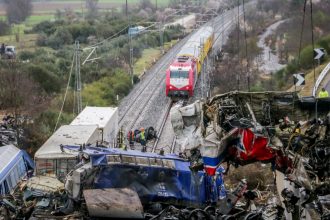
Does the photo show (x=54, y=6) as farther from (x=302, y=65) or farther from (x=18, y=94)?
(x=18, y=94)

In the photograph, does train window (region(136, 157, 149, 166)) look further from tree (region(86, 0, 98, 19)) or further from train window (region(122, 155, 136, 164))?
tree (region(86, 0, 98, 19))

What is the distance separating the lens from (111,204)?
13938 mm

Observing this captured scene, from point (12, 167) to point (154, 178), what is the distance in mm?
7395

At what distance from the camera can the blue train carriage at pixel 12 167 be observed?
1932cm

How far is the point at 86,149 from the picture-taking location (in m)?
16.0

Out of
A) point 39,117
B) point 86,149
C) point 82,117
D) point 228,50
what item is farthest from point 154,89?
point 86,149

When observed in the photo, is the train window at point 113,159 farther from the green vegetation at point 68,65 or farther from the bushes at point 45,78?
the bushes at point 45,78

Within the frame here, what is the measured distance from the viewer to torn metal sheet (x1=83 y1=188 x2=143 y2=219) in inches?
548

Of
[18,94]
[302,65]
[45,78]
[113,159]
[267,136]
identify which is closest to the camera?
[267,136]

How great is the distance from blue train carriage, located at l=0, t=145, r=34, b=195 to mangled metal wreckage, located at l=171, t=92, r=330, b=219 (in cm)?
708

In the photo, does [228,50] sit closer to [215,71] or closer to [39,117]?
[215,71]

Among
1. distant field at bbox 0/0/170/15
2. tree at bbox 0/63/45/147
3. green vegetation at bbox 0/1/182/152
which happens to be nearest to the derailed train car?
green vegetation at bbox 0/1/182/152

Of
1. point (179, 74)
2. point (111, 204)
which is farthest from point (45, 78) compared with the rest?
point (111, 204)

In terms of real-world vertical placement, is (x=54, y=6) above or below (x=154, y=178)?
below
